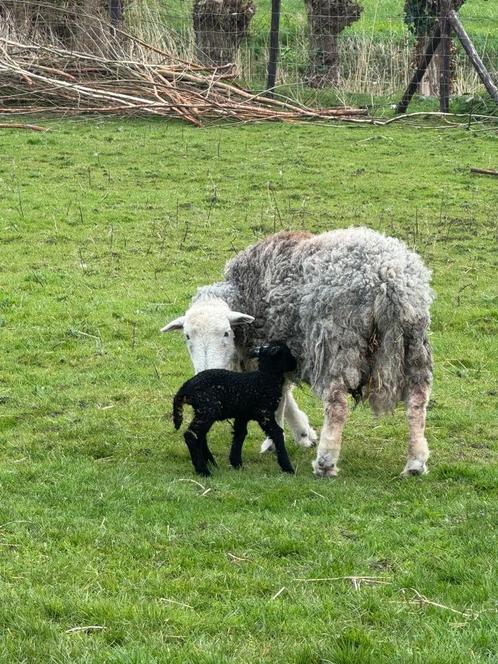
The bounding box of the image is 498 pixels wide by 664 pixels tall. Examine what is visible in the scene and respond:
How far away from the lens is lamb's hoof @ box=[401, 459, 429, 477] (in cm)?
706

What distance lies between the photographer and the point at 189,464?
7.35m

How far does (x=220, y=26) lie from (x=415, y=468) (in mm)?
17988

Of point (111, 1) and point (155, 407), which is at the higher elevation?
point (111, 1)

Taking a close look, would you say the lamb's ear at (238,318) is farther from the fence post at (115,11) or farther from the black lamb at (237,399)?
the fence post at (115,11)

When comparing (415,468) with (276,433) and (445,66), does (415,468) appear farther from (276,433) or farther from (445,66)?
(445,66)

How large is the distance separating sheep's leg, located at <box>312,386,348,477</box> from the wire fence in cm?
1570

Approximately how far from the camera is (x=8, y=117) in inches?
808

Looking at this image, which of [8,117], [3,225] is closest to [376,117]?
[8,117]

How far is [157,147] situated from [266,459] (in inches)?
455

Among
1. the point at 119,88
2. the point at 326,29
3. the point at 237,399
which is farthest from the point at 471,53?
the point at 237,399

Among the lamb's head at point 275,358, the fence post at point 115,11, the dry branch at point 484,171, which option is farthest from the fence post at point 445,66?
the lamb's head at point 275,358

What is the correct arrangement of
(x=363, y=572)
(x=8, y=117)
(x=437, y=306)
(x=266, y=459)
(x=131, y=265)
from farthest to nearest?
(x=8, y=117) < (x=131, y=265) < (x=437, y=306) < (x=266, y=459) < (x=363, y=572)

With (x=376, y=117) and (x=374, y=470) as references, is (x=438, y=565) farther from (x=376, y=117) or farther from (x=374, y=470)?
(x=376, y=117)

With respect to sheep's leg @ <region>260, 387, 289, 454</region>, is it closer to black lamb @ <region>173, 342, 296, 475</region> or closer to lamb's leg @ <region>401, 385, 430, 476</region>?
black lamb @ <region>173, 342, 296, 475</region>
